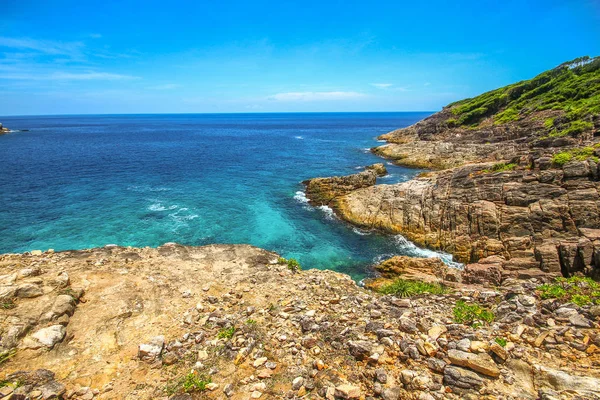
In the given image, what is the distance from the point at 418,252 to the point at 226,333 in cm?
2102

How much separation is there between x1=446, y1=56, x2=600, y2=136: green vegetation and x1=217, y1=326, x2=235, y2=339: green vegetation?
50754mm

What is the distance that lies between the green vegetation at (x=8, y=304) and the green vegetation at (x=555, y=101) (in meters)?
57.7

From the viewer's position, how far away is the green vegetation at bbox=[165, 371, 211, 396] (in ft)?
29.4

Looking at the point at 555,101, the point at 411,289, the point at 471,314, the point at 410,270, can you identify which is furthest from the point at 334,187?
the point at 555,101

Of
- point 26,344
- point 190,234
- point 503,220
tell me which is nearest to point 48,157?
point 190,234

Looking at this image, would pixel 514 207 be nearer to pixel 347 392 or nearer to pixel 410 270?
pixel 410 270

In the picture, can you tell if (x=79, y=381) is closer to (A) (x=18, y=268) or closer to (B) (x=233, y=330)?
(B) (x=233, y=330)

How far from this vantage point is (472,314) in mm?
11305

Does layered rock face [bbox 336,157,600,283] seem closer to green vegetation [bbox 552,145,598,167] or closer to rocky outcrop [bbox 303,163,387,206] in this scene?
green vegetation [bbox 552,145,598,167]

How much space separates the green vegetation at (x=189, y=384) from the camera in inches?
353

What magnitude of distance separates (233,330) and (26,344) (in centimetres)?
715

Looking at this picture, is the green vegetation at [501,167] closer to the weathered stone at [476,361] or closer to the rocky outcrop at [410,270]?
the rocky outcrop at [410,270]

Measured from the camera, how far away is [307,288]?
15.6 metres

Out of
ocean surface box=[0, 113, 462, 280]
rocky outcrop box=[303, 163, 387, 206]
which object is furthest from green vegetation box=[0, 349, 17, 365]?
rocky outcrop box=[303, 163, 387, 206]
